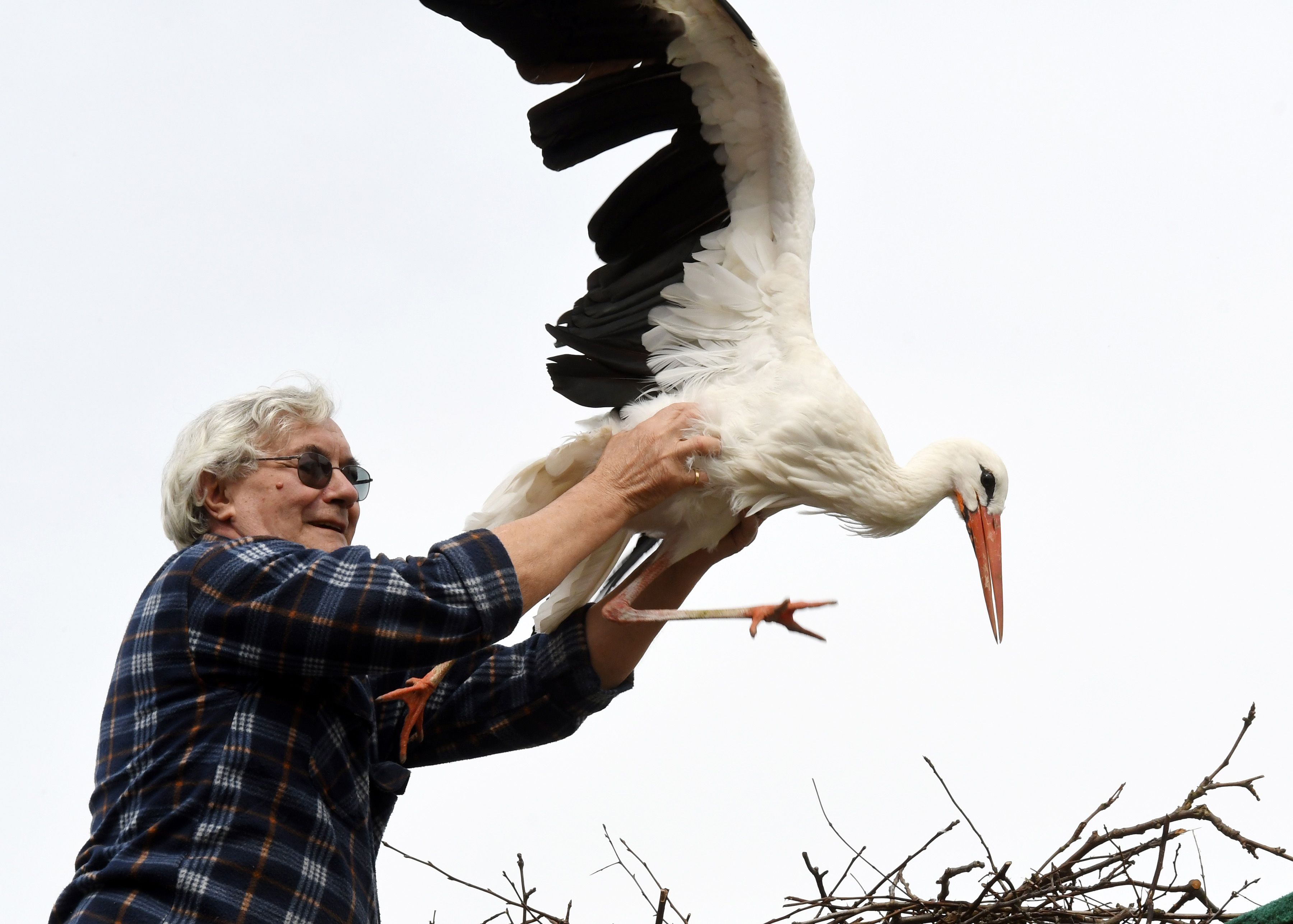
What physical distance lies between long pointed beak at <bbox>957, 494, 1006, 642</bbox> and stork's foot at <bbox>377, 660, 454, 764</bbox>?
4.97 ft

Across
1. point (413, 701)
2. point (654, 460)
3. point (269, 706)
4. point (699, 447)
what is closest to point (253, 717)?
point (269, 706)

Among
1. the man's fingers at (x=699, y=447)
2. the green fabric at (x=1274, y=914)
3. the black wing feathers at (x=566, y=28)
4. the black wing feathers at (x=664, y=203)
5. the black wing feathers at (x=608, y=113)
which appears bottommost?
the green fabric at (x=1274, y=914)

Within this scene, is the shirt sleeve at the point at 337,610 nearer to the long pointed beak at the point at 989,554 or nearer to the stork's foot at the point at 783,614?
the stork's foot at the point at 783,614

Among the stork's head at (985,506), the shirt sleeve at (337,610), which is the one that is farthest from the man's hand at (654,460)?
the stork's head at (985,506)

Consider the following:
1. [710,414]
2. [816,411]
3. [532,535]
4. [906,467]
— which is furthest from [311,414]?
[906,467]

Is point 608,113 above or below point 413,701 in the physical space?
above

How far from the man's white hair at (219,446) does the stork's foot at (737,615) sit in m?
0.85

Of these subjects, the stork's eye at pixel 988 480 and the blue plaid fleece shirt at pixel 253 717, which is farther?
the stork's eye at pixel 988 480

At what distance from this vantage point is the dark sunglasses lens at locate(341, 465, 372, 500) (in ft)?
8.98

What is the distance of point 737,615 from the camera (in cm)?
289

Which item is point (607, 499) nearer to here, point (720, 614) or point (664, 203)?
point (720, 614)

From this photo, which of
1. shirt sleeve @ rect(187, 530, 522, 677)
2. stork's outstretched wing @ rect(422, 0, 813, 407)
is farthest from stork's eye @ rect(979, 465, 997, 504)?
shirt sleeve @ rect(187, 530, 522, 677)

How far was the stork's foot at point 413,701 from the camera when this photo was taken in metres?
2.77

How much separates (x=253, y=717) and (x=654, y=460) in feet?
3.37
